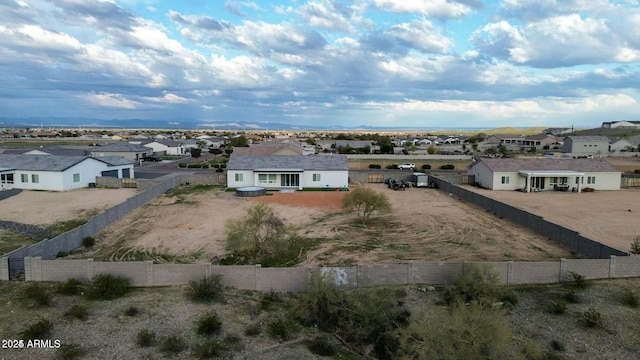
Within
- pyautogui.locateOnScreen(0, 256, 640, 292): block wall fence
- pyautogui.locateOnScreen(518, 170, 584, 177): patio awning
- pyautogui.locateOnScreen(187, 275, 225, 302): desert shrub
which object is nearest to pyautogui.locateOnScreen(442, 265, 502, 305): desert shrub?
pyautogui.locateOnScreen(0, 256, 640, 292): block wall fence

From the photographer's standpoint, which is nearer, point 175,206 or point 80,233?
point 80,233

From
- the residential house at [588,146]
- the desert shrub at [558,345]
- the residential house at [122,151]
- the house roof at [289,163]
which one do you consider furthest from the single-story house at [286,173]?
the residential house at [588,146]

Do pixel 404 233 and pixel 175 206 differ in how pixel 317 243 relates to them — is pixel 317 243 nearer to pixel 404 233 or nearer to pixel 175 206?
pixel 404 233

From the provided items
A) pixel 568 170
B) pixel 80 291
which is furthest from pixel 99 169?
pixel 568 170

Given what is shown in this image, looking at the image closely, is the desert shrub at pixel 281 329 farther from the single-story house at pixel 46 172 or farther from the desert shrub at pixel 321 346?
the single-story house at pixel 46 172

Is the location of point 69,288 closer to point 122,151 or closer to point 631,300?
point 631,300
